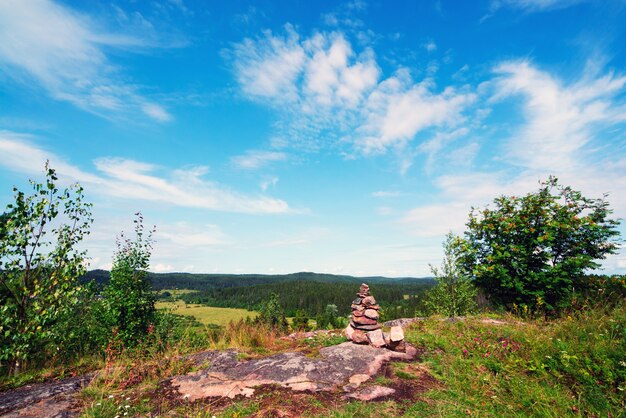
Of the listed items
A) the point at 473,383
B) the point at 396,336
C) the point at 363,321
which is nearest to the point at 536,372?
the point at 473,383

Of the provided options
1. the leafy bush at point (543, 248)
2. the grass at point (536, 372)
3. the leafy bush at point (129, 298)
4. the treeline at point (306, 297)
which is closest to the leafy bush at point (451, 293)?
the leafy bush at point (543, 248)

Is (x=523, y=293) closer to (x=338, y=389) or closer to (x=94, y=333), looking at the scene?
(x=338, y=389)

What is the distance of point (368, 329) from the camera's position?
851 cm

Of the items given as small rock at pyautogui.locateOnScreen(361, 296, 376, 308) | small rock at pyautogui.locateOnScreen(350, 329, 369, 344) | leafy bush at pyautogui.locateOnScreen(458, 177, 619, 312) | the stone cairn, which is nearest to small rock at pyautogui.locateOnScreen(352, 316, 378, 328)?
the stone cairn

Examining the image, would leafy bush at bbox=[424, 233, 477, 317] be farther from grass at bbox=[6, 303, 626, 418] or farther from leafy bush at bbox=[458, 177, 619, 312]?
grass at bbox=[6, 303, 626, 418]

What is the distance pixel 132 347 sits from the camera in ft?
31.8

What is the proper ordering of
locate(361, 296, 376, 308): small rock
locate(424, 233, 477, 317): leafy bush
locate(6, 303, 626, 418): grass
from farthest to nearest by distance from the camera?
locate(424, 233, 477, 317): leafy bush → locate(361, 296, 376, 308): small rock → locate(6, 303, 626, 418): grass

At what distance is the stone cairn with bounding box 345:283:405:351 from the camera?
7516 millimetres

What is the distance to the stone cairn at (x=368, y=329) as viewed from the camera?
7516 millimetres

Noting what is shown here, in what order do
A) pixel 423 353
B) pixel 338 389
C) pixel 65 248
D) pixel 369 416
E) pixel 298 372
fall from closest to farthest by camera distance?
1. pixel 369 416
2. pixel 338 389
3. pixel 298 372
4. pixel 423 353
5. pixel 65 248

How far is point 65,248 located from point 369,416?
9.71 meters

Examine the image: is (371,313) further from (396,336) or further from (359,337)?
(396,336)

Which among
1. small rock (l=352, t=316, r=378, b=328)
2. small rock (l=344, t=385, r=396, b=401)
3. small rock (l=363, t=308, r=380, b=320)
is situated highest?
small rock (l=363, t=308, r=380, b=320)

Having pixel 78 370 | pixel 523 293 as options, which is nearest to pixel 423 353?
pixel 523 293
